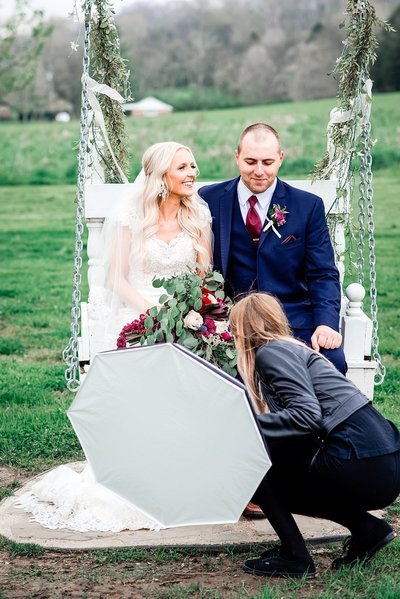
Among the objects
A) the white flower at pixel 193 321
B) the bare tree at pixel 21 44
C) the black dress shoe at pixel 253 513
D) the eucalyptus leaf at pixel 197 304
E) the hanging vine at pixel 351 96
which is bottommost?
the black dress shoe at pixel 253 513

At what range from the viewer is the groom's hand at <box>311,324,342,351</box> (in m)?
4.33

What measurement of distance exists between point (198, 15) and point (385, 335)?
54150 millimetres

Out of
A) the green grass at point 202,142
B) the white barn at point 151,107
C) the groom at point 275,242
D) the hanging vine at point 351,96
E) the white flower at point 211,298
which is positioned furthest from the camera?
the white barn at point 151,107

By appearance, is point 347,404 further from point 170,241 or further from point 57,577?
point 170,241

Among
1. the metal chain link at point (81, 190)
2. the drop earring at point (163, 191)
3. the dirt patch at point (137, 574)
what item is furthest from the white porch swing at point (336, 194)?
the dirt patch at point (137, 574)

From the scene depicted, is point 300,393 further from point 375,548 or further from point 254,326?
point 375,548

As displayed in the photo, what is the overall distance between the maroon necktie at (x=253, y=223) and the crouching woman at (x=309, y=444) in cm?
107

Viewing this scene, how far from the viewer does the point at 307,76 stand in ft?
153

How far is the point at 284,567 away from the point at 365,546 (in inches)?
13.1

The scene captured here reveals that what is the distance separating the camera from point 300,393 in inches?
128

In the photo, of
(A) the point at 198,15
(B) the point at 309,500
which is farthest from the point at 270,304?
(A) the point at 198,15

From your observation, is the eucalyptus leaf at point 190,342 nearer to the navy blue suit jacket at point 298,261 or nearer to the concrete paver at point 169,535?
the navy blue suit jacket at point 298,261

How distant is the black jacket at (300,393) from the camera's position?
10.6 ft

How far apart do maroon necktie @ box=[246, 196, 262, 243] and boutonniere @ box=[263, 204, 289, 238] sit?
46mm
